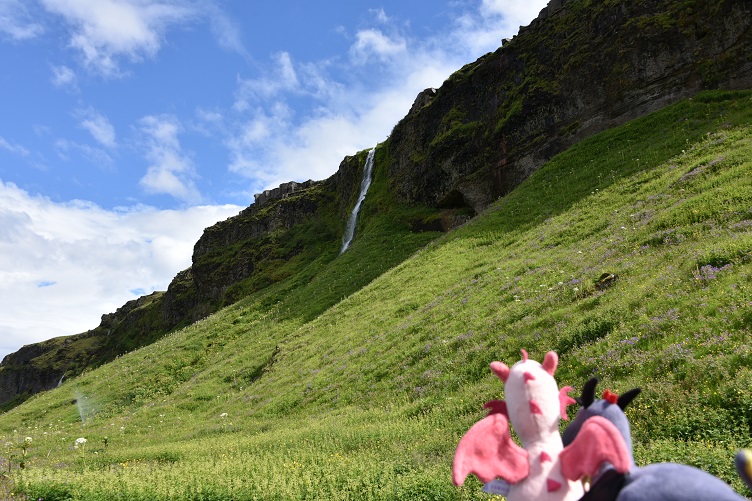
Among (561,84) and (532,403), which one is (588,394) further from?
(561,84)

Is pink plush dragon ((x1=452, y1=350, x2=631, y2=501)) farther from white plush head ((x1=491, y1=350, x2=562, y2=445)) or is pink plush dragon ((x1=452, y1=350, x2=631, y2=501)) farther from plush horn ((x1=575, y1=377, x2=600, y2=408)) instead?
plush horn ((x1=575, y1=377, x2=600, y2=408))

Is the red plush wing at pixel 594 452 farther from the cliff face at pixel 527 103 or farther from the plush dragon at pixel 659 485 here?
the cliff face at pixel 527 103

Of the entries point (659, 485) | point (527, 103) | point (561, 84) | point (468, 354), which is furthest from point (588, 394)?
point (527, 103)

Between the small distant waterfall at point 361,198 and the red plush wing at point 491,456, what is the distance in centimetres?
6074

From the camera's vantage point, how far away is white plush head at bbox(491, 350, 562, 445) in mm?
3613

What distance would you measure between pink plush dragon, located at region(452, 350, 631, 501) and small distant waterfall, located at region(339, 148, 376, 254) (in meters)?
60.6

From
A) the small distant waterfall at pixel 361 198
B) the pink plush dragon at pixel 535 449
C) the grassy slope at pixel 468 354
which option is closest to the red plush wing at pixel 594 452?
the pink plush dragon at pixel 535 449

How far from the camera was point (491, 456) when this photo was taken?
3447 mm

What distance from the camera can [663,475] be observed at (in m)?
2.77

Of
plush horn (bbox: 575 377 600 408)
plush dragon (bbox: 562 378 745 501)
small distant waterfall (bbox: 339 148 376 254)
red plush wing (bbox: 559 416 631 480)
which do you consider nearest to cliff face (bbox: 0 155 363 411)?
small distant waterfall (bbox: 339 148 376 254)

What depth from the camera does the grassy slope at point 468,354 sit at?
8.60 metres

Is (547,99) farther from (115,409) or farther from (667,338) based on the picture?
(115,409)

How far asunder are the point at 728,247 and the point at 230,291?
7334cm

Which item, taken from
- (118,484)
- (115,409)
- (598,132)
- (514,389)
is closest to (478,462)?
(514,389)
